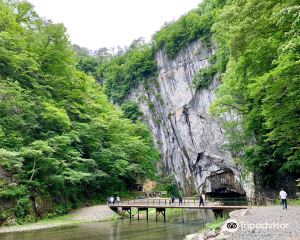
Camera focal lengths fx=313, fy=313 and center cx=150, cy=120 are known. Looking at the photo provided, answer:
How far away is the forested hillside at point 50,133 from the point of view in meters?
22.7

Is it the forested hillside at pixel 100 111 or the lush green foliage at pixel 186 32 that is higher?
the lush green foliage at pixel 186 32

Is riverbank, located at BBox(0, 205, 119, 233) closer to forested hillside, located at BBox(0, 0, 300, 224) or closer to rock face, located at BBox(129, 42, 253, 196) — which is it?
forested hillside, located at BBox(0, 0, 300, 224)

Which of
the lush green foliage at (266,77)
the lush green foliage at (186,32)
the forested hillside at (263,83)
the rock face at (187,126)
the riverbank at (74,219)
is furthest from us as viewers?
the lush green foliage at (186,32)

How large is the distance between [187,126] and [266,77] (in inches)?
1208

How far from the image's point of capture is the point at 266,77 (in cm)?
1280

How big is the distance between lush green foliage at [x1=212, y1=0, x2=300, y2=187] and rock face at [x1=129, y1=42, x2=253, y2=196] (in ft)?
46.1

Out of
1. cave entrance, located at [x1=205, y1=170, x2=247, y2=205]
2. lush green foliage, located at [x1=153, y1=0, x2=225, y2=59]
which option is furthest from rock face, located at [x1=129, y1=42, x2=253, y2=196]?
lush green foliage, located at [x1=153, y1=0, x2=225, y2=59]

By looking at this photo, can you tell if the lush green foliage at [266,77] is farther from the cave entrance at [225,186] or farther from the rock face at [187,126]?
the cave entrance at [225,186]

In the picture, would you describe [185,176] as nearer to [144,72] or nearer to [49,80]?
[144,72]

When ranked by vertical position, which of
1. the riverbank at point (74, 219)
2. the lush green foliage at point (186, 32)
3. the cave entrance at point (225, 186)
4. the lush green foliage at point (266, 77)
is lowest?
the riverbank at point (74, 219)

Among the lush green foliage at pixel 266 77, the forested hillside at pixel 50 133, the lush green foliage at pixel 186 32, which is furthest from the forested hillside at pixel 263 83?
the forested hillside at pixel 50 133

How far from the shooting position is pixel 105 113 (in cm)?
3716

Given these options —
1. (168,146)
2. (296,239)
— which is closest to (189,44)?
(168,146)

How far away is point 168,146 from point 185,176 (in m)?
5.36
